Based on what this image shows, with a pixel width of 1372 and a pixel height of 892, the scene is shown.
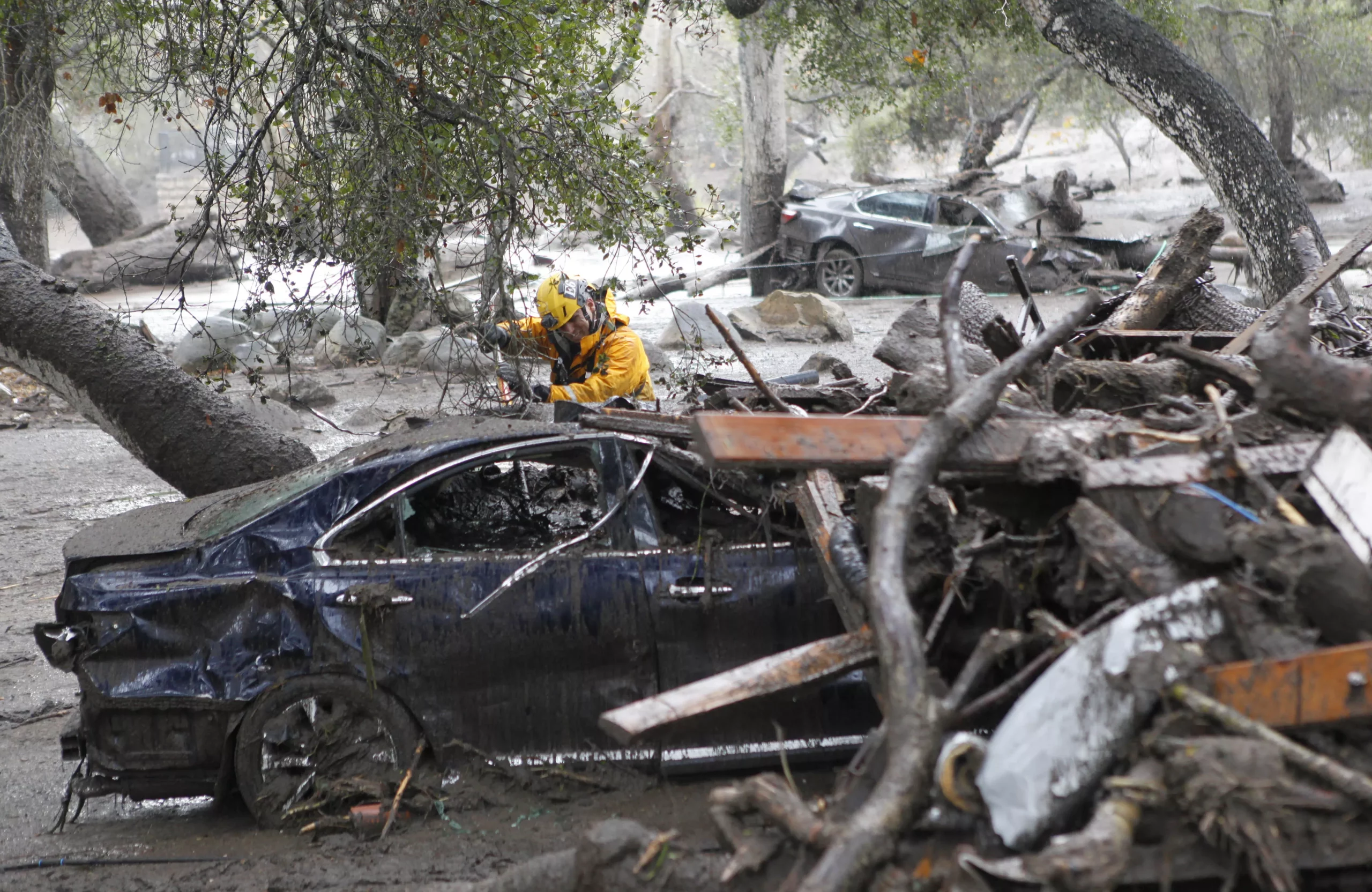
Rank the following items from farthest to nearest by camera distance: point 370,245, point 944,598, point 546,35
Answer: point 546,35 < point 370,245 < point 944,598

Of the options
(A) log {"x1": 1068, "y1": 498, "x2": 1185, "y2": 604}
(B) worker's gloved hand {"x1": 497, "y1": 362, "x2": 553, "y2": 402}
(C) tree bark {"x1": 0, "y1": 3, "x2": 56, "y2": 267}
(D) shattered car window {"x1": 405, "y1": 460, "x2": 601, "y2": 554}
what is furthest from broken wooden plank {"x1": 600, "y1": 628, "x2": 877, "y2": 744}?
(C) tree bark {"x1": 0, "y1": 3, "x2": 56, "y2": 267}

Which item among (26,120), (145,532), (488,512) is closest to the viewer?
(145,532)

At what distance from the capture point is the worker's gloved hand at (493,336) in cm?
645

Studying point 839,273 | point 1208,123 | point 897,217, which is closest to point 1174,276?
point 1208,123

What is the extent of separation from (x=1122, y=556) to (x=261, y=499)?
3276 mm

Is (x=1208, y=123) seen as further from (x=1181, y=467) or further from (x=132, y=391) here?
(x=132, y=391)

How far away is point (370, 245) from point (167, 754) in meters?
3.03

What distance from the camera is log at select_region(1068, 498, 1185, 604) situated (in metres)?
2.88

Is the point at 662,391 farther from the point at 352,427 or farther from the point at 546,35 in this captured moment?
the point at 546,35

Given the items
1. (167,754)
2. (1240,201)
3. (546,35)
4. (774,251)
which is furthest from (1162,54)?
(774,251)

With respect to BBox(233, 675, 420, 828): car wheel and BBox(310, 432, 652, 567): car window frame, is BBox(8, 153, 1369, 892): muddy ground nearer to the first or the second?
BBox(233, 675, 420, 828): car wheel

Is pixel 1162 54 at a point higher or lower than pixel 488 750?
higher

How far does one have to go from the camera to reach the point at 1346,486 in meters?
2.97

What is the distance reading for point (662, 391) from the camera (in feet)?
41.5
